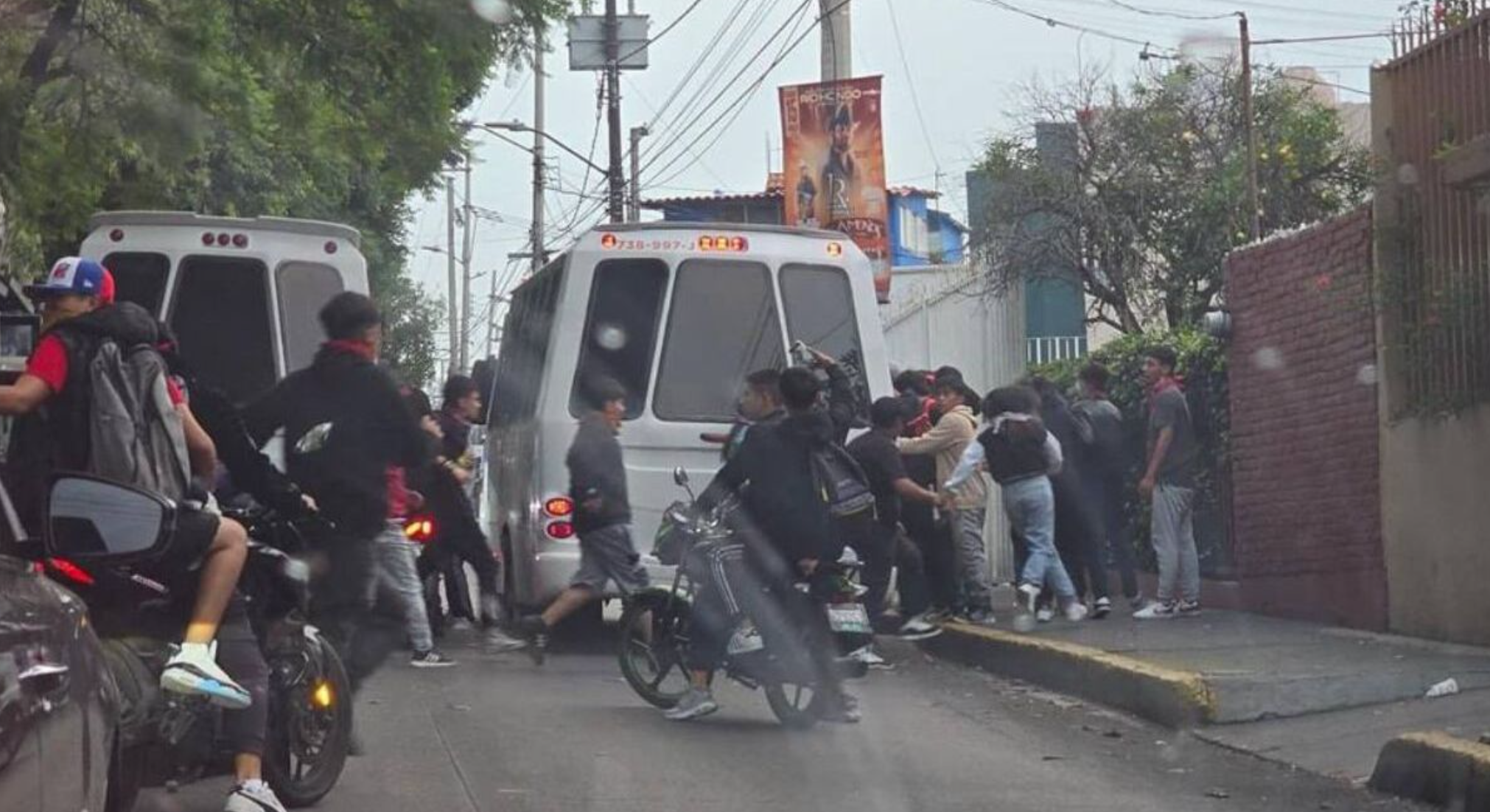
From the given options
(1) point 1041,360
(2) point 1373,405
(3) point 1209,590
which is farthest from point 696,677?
(1) point 1041,360

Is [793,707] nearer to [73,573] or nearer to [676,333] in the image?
[676,333]

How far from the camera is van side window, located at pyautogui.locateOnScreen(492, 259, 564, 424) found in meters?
15.6

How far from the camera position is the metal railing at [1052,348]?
3312 centimetres

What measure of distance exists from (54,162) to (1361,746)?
10621mm

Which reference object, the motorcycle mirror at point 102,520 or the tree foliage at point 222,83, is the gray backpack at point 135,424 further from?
the tree foliage at point 222,83

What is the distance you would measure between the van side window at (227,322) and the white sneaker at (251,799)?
8.49 m

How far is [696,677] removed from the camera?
1109 cm

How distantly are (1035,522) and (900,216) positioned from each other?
48348 millimetres

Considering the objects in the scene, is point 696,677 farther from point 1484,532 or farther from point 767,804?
point 1484,532

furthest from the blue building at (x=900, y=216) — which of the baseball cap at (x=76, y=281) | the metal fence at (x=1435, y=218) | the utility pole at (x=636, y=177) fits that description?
the baseball cap at (x=76, y=281)

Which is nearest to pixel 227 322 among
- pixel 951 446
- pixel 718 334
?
pixel 718 334

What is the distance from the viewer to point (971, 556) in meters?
15.2

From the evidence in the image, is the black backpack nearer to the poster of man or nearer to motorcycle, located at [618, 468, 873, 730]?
motorcycle, located at [618, 468, 873, 730]

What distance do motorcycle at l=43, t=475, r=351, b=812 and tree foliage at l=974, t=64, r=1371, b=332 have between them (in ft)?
90.1
